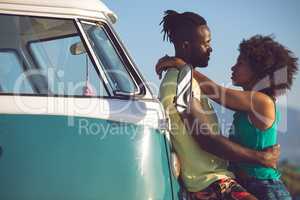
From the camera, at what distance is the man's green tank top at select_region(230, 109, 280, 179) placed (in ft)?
14.0

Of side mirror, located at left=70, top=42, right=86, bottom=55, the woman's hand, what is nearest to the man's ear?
the woman's hand

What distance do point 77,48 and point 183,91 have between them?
3.29ft

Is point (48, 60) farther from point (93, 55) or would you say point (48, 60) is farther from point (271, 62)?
point (271, 62)

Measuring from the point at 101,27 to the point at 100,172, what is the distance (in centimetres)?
108

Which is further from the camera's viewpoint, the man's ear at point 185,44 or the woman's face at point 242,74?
the woman's face at point 242,74

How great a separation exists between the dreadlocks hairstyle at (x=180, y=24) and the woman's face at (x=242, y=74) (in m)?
0.46

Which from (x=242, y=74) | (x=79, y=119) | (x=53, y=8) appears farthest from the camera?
(x=242, y=74)

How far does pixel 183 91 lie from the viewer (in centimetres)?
368

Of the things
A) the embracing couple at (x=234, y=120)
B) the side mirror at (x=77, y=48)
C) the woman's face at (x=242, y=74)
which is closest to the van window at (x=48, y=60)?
the side mirror at (x=77, y=48)

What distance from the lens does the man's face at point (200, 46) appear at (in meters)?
4.41

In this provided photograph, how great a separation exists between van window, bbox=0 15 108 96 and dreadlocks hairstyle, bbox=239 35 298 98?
128 centimetres

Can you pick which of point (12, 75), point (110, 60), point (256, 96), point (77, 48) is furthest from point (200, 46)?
point (12, 75)

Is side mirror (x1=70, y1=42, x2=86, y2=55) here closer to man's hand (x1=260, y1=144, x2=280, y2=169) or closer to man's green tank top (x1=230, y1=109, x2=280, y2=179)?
man's green tank top (x1=230, y1=109, x2=280, y2=179)

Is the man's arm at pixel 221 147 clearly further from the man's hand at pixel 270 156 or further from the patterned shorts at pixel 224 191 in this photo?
the patterned shorts at pixel 224 191
